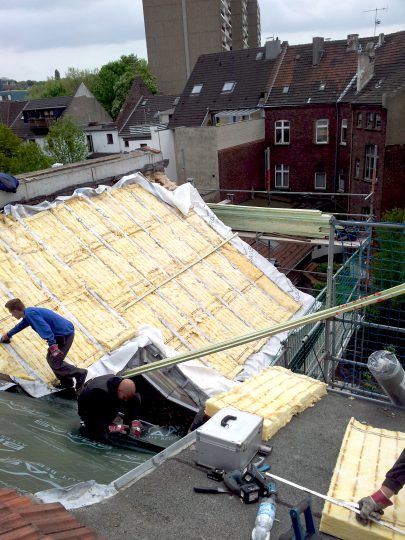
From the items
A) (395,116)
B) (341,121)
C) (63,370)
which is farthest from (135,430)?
(341,121)

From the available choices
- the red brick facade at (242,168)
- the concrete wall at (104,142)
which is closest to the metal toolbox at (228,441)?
the red brick facade at (242,168)

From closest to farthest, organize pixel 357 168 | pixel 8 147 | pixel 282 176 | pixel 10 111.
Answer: pixel 357 168 < pixel 8 147 < pixel 282 176 < pixel 10 111

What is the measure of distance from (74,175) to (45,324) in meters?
4.95

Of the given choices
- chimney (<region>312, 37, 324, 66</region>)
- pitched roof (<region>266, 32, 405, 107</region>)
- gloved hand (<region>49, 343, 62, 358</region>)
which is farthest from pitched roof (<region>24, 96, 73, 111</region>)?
gloved hand (<region>49, 343, 62, 358</region>)

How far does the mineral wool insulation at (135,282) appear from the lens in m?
6.72

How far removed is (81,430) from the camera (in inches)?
210

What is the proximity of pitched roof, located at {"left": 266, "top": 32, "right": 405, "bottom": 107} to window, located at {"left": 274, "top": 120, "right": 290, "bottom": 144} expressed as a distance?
1.17 m

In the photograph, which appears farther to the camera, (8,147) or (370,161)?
(8,147)

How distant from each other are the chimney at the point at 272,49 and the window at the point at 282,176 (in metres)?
7.14

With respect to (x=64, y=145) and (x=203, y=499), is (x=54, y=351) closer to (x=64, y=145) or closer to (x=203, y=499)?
(x=203, y=499)

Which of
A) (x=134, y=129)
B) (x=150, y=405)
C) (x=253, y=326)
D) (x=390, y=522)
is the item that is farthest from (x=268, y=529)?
(x=134, y=129)

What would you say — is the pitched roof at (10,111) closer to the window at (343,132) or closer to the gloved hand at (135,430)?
the window at (343,132)

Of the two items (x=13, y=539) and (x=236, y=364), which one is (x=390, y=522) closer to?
(x=13, y=539)

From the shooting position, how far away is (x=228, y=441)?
3.66m
